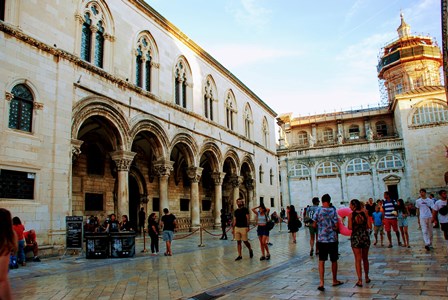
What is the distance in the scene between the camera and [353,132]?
47812mm

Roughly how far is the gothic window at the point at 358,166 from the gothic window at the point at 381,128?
7.22 meters

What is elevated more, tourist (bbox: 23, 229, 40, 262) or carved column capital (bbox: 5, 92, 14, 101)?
carved column capital (bbox: 5, 92, 14, 101)

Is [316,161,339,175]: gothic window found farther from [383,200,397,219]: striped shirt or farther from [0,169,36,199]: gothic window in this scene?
[0,169,36,199]: gothic window

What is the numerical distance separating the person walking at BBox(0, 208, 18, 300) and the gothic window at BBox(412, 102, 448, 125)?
41.5 metres

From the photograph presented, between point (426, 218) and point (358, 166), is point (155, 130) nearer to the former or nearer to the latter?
point (426, 218)

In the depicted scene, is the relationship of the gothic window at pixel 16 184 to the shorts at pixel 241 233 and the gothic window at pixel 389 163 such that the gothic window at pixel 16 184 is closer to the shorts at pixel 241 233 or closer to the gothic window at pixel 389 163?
the shorts at pixel 241 233

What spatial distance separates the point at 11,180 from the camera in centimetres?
1117

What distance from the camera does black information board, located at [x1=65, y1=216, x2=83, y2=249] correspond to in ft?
38.5

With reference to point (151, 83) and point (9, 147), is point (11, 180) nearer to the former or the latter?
point (9, 147)

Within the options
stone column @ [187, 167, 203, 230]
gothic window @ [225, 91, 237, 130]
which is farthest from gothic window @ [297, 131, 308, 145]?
stone column @ [187, 167, 203, 230]

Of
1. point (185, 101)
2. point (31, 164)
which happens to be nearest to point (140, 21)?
point (185, 101)

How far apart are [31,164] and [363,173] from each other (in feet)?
116

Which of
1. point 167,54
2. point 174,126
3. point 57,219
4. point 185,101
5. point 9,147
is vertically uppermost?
point 167,54

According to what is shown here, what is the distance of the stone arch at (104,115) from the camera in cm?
1366
